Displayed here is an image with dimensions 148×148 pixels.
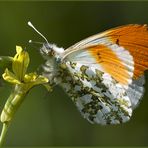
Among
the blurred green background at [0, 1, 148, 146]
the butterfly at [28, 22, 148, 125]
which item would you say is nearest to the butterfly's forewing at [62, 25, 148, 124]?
the butterfly at [28, 22, 148, 125]

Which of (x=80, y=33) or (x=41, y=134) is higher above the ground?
(x=80, y=33)

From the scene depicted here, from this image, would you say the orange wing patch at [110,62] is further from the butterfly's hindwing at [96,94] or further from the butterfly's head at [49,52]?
the butterfly's head at [49,52]

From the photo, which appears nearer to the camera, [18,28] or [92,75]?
[92,75]

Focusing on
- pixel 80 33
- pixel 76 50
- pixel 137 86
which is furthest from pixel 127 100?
pixel 80 33

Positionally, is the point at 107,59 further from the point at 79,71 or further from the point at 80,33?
the point at 80,33

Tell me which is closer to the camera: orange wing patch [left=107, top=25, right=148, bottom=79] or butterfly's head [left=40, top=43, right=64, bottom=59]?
orange wing patch [left=107, top=25, right=148, bottom=79]

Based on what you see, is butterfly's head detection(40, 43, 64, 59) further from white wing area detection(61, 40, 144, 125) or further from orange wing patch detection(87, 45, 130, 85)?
orange wing patch detection(87, 45, 130, 85)

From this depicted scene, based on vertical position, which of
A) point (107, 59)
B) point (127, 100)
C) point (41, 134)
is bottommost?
point (41, 134)
